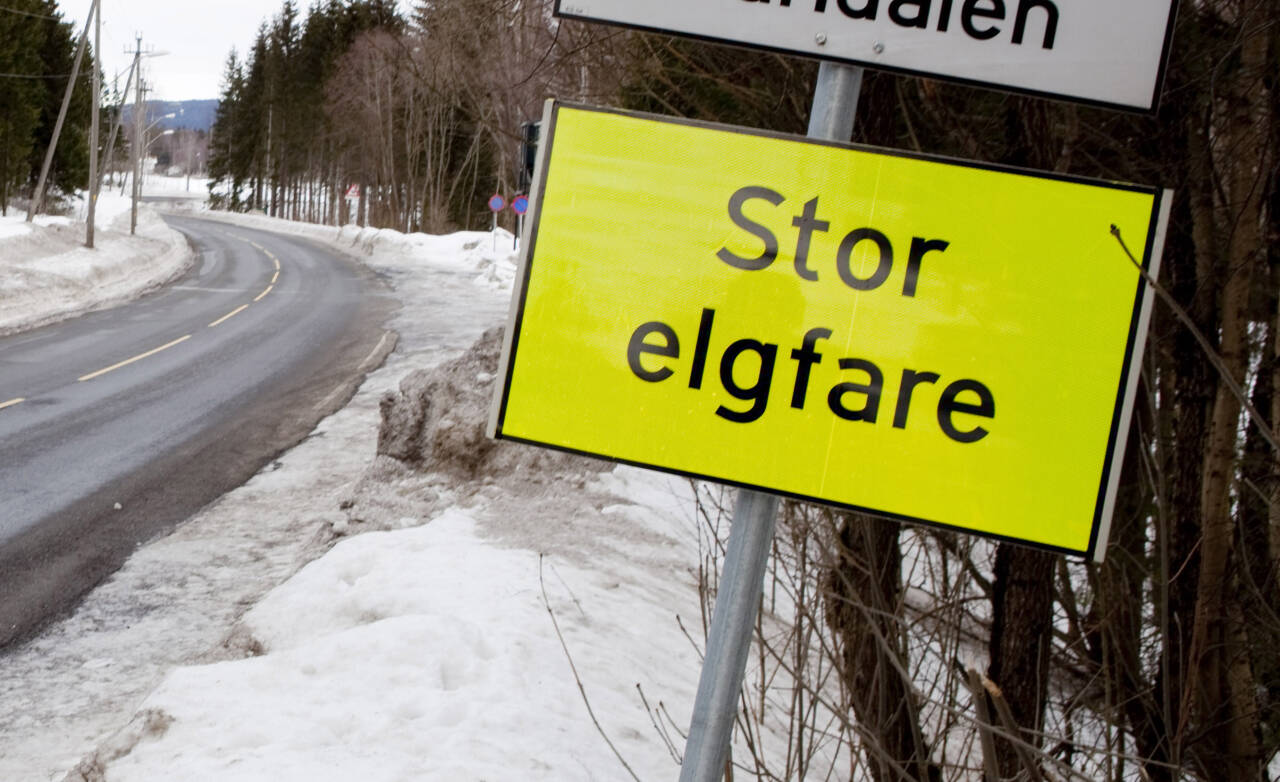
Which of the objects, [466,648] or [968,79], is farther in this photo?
[466,648]

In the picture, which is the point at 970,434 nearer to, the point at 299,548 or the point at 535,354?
the point at 535,354

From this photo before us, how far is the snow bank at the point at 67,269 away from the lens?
21.2 metres

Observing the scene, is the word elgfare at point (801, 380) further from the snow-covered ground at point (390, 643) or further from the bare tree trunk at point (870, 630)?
the bare tree trunk at point (870, 630)

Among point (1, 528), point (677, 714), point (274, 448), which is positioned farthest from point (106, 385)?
point (677, 714)

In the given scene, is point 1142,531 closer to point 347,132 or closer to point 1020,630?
point 1020,630

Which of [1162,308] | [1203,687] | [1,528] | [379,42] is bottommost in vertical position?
[1,528]

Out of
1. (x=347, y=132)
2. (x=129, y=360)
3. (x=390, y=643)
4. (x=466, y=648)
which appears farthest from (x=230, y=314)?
(x=347, y=132)

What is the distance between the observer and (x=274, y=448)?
37.3 ft

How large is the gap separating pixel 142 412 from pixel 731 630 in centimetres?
1250

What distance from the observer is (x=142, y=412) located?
12750mm

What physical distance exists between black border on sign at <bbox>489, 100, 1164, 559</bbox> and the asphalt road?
→ 5959 millimetres

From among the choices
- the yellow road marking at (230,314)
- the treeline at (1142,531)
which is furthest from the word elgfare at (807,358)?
the yellow road marking at (230,314)

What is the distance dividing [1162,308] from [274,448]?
9326 mm

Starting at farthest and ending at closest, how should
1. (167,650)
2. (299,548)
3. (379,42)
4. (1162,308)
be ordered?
(379,42)
(299,548)
(167,650)
(1162,308)
